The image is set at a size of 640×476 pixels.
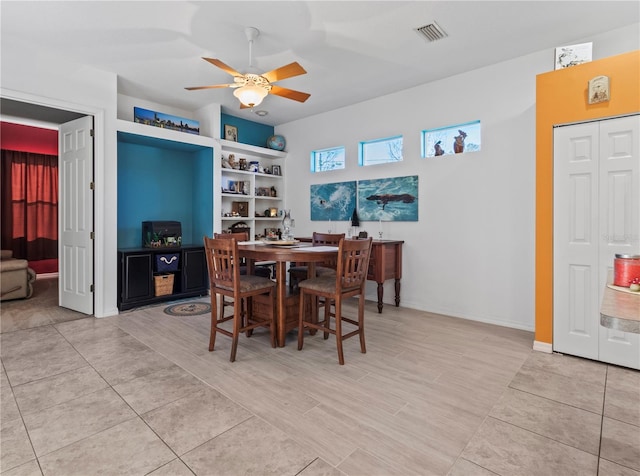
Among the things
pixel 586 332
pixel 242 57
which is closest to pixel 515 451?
pixel 586 332

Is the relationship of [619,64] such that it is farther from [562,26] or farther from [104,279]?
[104,279]

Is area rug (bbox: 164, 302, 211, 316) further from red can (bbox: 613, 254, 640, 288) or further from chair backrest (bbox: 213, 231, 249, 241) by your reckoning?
red can (bbox: 613, 254, 640, 288)

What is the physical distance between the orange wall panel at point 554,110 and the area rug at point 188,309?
3620 millimetres

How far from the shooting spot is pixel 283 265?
310 centimetres

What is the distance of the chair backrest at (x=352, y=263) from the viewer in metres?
2.69

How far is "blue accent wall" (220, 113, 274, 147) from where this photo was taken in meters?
5.61

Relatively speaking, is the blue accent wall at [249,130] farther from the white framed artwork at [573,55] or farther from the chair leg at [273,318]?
the white framed artwork at [573,55]

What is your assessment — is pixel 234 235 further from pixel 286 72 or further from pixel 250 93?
pixel 286 72

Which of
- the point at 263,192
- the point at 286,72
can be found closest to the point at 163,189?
the point at 263,192

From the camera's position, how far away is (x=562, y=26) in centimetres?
305

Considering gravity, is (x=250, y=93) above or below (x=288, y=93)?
below

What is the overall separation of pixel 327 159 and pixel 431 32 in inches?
105

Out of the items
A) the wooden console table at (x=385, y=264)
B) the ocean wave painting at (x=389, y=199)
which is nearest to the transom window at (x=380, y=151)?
the ocean wave painting at (x=389, y=199)

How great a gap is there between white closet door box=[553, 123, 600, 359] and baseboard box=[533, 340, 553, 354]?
51 millimetres
